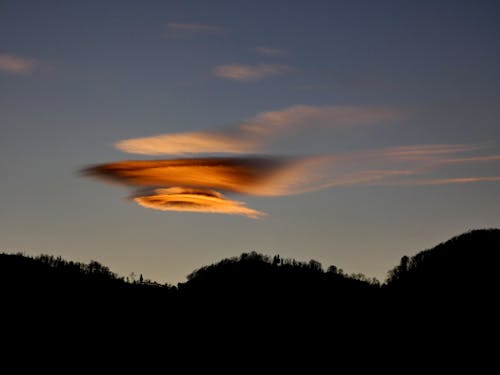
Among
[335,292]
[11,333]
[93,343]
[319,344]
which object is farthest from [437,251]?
[11,333]

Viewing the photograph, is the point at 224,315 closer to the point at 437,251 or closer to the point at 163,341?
the point at 163,341

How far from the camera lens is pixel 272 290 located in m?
173

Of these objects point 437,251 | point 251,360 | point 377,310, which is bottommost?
point 251,360

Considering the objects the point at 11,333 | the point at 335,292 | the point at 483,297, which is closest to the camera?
the point at 11,333

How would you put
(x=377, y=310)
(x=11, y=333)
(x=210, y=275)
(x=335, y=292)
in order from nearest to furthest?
(x=11, y=333)
(x=377, y=310)
(x=335, y=292)
(x=210, y=275)

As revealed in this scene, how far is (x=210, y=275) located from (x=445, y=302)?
215 feet

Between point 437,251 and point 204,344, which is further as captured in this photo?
point 437,251

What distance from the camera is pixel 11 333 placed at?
124625 millimetres

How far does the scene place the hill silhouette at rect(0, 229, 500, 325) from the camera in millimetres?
147500

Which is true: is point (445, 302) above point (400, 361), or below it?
above

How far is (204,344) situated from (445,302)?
49016mm

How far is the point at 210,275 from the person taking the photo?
192 m

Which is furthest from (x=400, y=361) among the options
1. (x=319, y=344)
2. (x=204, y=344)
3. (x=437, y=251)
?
(x=437, y=251)

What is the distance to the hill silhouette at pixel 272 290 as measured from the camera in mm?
147500
